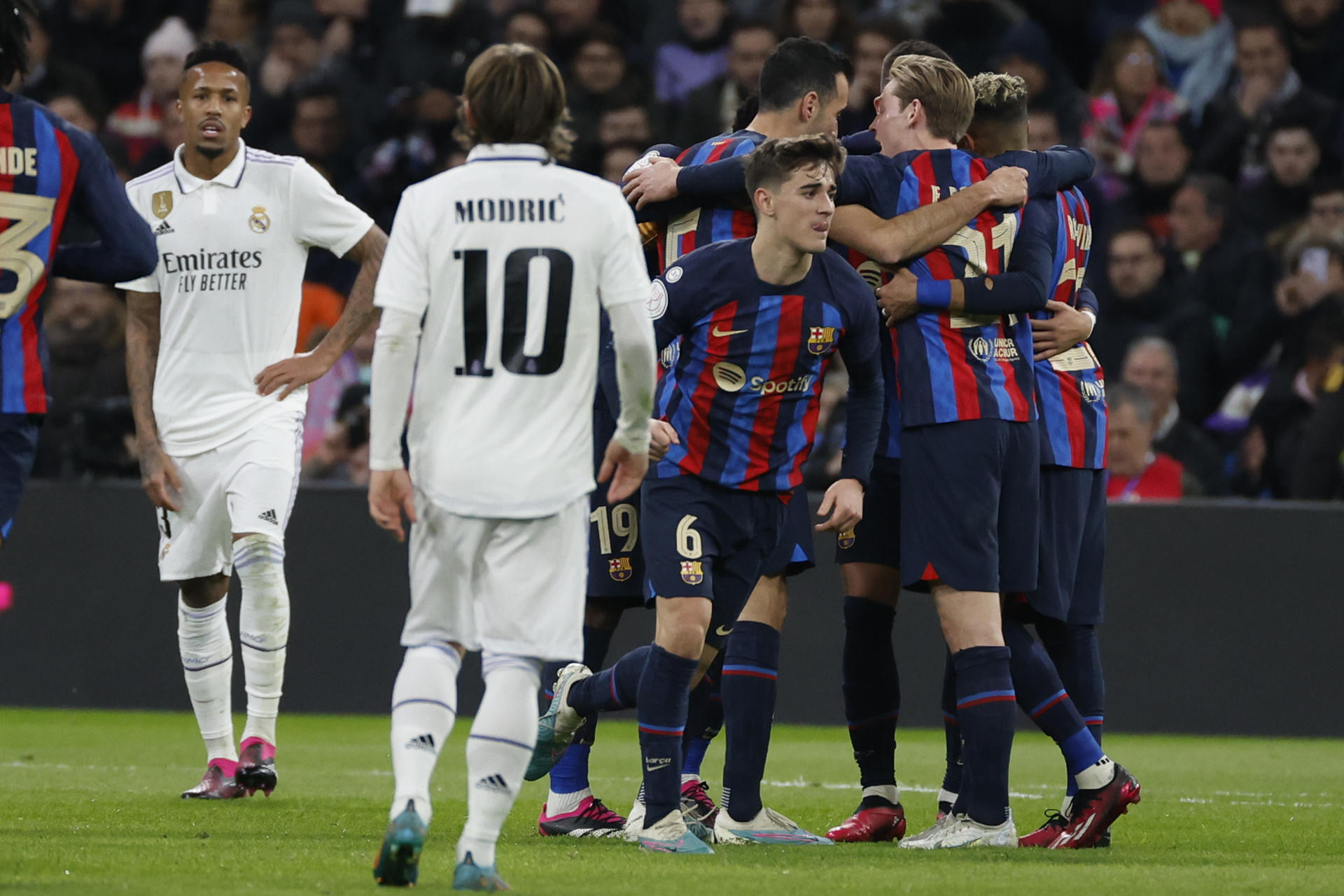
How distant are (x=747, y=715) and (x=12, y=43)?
2.64 m

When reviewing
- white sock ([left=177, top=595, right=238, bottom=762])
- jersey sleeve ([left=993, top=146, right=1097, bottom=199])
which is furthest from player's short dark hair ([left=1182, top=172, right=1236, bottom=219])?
white sock ([left=177, top=595, right=238, bottom=762])

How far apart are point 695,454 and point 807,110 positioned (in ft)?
4.01

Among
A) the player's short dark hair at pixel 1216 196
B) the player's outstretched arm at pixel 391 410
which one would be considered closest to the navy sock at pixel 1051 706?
the player's outstretched arm at pixel 391 410

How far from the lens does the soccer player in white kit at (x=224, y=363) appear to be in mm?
6090

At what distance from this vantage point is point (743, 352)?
485 centimetres

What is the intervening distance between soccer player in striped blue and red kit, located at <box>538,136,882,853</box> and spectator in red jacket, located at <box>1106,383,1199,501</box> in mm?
4848

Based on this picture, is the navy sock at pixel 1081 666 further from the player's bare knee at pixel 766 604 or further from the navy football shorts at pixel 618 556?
the navy football shorts at pixel 618 556

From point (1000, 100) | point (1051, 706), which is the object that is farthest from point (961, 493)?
point (1000, 100)

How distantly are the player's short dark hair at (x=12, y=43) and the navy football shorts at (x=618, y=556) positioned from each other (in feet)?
7.22

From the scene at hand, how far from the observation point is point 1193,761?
8219mm

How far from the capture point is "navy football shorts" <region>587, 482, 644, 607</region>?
224 inches

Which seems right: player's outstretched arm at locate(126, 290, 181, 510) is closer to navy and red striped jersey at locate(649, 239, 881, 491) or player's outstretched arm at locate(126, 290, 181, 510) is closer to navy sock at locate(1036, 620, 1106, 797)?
navy and red striped jersey at locate(649, 239, 881, 491)

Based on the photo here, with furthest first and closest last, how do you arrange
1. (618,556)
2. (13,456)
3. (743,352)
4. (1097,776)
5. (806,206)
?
(618,556)
(1097,776)
(743,352)
(806,206)
(13,456)

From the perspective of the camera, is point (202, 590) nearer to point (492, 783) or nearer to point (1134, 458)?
point (492, 783)
